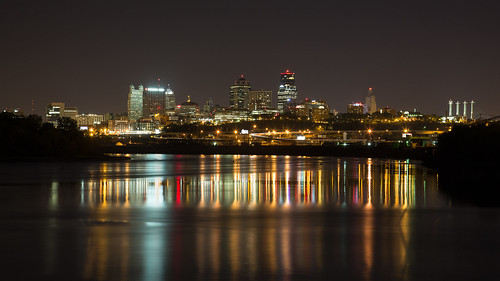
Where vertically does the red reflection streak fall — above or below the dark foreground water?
above

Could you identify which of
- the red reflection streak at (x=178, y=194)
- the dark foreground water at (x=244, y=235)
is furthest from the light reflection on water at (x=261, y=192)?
the dark foreground water at (x=244, y=235)

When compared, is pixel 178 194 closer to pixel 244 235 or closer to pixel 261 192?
pixel 261 192

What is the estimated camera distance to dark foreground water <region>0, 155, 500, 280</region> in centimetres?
1549

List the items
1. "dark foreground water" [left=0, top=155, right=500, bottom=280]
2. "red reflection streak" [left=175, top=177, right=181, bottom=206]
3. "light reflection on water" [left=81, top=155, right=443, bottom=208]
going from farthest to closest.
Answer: "red reflection streak" [left=175, top=177, right=181, bottom=206], "light reflection on water" [left=81, top=155, right=443, bottom=208], "dark foreground water" [left=0, top=155, right=500, bottom=280]

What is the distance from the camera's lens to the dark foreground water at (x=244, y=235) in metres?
15.5

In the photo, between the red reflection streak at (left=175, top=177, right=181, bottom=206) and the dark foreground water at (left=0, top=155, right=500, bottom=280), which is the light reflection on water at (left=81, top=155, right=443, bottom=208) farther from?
the dark foreground water at (left=0, top=155, right=500, bottom=280)

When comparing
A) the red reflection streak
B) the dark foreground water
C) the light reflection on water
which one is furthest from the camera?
the red reflection streak

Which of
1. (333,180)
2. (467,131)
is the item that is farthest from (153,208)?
(467,131)

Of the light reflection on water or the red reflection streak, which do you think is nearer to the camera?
the light reflection on water

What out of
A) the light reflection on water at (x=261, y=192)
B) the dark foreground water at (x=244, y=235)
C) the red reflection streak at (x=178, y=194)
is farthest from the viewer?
the red reflection streak at (x=178, y=194)

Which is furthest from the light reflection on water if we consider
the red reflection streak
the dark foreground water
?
the dark foreground water

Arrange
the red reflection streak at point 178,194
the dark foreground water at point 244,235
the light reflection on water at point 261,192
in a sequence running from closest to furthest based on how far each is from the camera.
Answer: the dark foreground water at point 244,235, the light reflection on water at point 261,192, the red reflection streak at point 178,194

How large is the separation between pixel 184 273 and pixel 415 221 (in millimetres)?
12079

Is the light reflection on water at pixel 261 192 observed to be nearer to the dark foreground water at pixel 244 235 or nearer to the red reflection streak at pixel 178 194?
the red reflection streak at pixel 178 194
